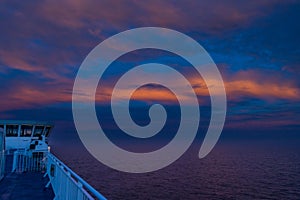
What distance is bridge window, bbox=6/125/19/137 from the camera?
27.6 m

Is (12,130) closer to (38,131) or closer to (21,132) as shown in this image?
(21,132)

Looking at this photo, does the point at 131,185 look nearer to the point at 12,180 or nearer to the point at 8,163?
the point at 8,163

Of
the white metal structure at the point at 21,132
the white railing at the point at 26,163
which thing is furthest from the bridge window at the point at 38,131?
the white railing at the point at 26,163

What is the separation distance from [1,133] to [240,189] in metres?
44.4

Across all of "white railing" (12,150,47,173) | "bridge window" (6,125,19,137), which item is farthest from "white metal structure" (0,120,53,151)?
"white railing" (12,150,47,173)

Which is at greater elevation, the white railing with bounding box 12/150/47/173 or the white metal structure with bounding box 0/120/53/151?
the white metal structure with bounding box 0/120/53/151

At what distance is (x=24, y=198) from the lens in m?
10.2

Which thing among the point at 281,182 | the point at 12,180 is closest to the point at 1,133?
the point at 12,180

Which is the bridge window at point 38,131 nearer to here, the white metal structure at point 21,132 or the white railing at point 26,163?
the white metal structure at point 21,132

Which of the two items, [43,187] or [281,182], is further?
[281,182]

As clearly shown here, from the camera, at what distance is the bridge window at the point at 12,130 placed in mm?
27581

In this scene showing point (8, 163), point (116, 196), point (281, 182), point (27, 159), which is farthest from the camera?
point (281, 182)

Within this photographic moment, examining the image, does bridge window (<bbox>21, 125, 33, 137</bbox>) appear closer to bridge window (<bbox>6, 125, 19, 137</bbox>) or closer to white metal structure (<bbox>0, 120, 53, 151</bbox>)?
white metal structure (<bbox>0, 120, 53, 151</bbox>)

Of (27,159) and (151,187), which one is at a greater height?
(27,159)
